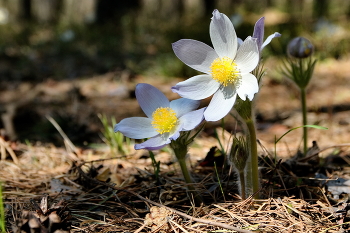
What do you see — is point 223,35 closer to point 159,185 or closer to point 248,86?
point 248,86

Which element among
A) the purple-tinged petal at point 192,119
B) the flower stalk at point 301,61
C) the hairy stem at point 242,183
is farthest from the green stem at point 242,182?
the flower stalk at point 301,61

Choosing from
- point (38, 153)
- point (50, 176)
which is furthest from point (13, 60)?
point (50, 176)

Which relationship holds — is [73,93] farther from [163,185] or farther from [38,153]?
[163,185]

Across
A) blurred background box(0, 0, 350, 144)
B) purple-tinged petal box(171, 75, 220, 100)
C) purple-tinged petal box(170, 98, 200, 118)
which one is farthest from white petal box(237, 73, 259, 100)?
blurred background box(0, 0, 350, 144)

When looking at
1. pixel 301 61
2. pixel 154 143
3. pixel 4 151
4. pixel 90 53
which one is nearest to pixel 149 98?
pixel 154 143

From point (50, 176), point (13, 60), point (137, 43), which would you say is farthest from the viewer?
point (137, 43)
